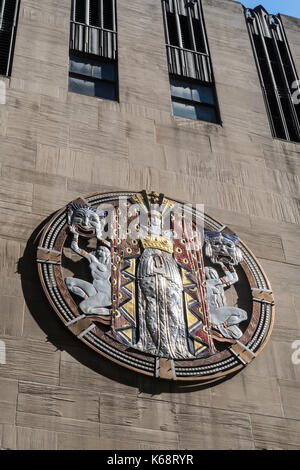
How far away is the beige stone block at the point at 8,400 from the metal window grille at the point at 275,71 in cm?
1104

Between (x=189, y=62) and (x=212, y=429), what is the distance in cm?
1188

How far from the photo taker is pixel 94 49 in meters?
20.6

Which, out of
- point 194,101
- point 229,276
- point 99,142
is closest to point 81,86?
point 99,142

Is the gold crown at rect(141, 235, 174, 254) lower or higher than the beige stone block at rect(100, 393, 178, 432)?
higher

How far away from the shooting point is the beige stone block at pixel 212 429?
42.7 feet

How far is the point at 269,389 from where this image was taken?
46.9 ft

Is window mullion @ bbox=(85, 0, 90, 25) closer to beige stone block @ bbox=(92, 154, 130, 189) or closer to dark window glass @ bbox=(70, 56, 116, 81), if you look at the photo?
dark window glass @ bbox=(70, 56, 116, 81)

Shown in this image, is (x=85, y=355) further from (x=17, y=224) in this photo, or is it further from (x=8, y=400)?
(x=17, y=224)

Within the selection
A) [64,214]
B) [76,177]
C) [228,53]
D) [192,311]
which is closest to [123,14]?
[228,53]

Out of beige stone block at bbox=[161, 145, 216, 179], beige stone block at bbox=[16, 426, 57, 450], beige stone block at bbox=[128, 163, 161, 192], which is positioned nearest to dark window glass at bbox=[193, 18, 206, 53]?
beige stone block at bbox=[161, 145, 216, 179]

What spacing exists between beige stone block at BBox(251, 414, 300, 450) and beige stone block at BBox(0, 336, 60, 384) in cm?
383

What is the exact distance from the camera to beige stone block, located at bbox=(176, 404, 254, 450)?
13.0 meters

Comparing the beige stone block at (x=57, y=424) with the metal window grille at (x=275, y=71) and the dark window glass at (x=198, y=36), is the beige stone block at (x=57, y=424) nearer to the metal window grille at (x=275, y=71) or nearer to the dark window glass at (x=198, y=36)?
the metal window grille at (x=275, y=71)

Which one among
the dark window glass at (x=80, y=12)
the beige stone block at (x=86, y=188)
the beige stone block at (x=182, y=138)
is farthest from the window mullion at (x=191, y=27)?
A: the beige stone block at (x=86, y=188)
